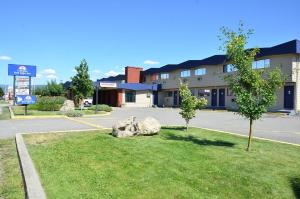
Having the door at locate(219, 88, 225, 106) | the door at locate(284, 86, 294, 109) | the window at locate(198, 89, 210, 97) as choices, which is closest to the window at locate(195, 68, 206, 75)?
the window at locate(198, 89, 210, 97)

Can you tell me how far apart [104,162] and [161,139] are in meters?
3.93

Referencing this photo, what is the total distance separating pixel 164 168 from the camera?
25.0 feet

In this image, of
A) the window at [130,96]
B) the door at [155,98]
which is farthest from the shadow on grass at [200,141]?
the door at [155,98]

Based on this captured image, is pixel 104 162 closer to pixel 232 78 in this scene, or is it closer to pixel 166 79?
pixel 232 78

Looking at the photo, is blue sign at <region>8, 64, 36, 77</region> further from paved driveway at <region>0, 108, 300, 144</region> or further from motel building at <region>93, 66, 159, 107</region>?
motel building at <region>93, 66, 159, 107</region>

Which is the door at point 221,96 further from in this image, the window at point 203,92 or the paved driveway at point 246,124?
the paved driveway at point 246,124

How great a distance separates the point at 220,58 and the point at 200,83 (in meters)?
5.60

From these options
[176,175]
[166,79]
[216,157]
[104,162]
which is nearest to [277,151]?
[216,157]

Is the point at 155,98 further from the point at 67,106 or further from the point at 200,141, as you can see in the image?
the point at 200,141

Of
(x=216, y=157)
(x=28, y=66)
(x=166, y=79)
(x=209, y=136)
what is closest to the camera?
(x=216, y=157)

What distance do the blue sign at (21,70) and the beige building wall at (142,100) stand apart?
23.2 m

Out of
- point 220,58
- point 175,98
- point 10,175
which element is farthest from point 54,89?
point 10,175

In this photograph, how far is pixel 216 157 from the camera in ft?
28.7

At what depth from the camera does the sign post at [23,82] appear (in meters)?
25.5
